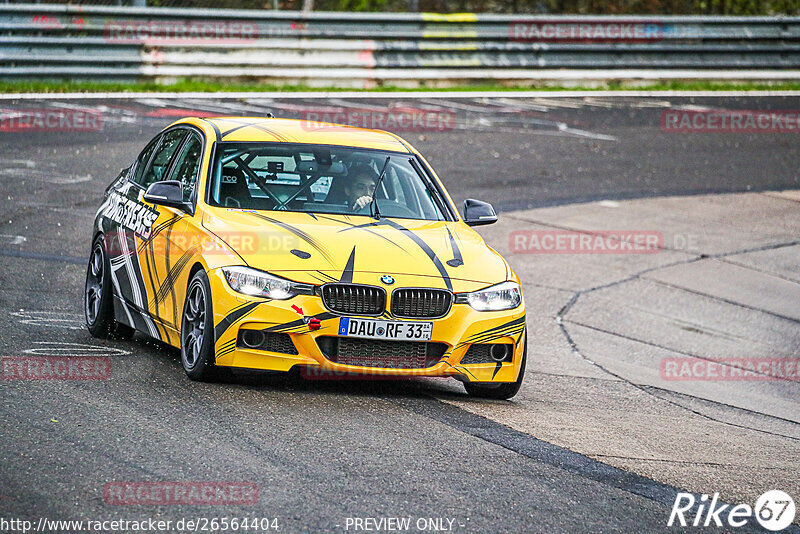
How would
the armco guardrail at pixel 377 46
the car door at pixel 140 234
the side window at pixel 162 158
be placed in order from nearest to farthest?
1. the car door at pixel 140 234
2. the side window at pixel 162 158
3. the armco guardrail at pixel 377 46

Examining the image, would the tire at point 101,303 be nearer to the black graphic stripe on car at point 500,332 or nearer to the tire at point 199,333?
the tire at point 199,333

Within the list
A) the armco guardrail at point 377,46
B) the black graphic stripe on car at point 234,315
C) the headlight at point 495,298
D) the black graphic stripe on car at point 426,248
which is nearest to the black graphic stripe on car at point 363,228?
the black graphic stripe on car at point 426,248

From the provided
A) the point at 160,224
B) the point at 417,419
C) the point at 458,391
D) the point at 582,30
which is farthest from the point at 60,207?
the point at 582,30

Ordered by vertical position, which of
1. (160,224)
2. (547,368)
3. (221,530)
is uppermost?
(160,224)

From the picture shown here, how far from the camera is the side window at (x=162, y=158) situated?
30.1ft

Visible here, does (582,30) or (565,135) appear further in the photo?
(582,30)

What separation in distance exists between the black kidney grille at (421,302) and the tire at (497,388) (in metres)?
0.70

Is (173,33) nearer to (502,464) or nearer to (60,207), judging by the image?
(60,207)

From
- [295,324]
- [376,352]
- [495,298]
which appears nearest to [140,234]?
[295,324]

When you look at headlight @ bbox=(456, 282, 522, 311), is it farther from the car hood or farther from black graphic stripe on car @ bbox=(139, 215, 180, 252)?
black graphic stripe on car @ bbox=(139, 215, 180, 252)

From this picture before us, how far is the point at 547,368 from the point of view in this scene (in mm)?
10055

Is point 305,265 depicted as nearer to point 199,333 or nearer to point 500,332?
point 199,333

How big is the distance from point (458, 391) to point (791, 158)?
13872 mm

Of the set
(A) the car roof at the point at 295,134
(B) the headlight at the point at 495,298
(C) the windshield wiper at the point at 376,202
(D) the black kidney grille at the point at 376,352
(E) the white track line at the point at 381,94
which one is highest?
(A) the car roof at the point at 295,134
